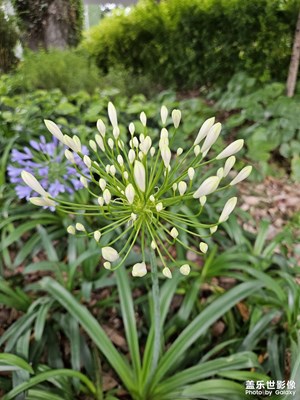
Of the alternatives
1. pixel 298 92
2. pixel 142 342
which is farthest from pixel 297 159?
pixel 142 342

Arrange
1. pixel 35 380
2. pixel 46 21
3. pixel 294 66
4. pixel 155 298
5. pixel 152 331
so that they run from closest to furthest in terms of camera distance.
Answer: pixel 155 298, pixel 35 380, pixel 152 331, pixel 294 66, pixel 46 21

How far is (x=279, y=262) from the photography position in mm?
1999

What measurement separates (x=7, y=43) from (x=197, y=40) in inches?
127

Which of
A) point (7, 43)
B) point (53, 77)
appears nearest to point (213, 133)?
point (53, 77)

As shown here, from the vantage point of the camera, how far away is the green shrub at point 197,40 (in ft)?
12.3

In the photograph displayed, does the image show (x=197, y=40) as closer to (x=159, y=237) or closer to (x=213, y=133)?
(x=159, y=237)

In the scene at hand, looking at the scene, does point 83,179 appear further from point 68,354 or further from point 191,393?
point 68,354

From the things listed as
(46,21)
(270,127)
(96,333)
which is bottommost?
(96,333)

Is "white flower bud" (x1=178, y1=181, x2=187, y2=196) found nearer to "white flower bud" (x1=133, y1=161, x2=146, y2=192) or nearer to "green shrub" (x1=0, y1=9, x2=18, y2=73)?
"white flower bud" (x1=133, y1=161, x2=146, y2=192)

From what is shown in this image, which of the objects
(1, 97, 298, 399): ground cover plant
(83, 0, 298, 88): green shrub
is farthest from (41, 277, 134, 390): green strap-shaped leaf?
(83, 0, 298, 88): green shrub

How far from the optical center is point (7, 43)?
18.4 feet

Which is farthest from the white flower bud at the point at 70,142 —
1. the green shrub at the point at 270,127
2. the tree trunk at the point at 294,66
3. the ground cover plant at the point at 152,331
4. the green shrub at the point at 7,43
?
the green shrub at the point at 7,43

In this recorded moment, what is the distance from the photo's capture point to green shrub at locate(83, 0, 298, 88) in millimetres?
3736

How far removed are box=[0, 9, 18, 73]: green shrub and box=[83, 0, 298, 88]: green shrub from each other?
1377 millimetres
